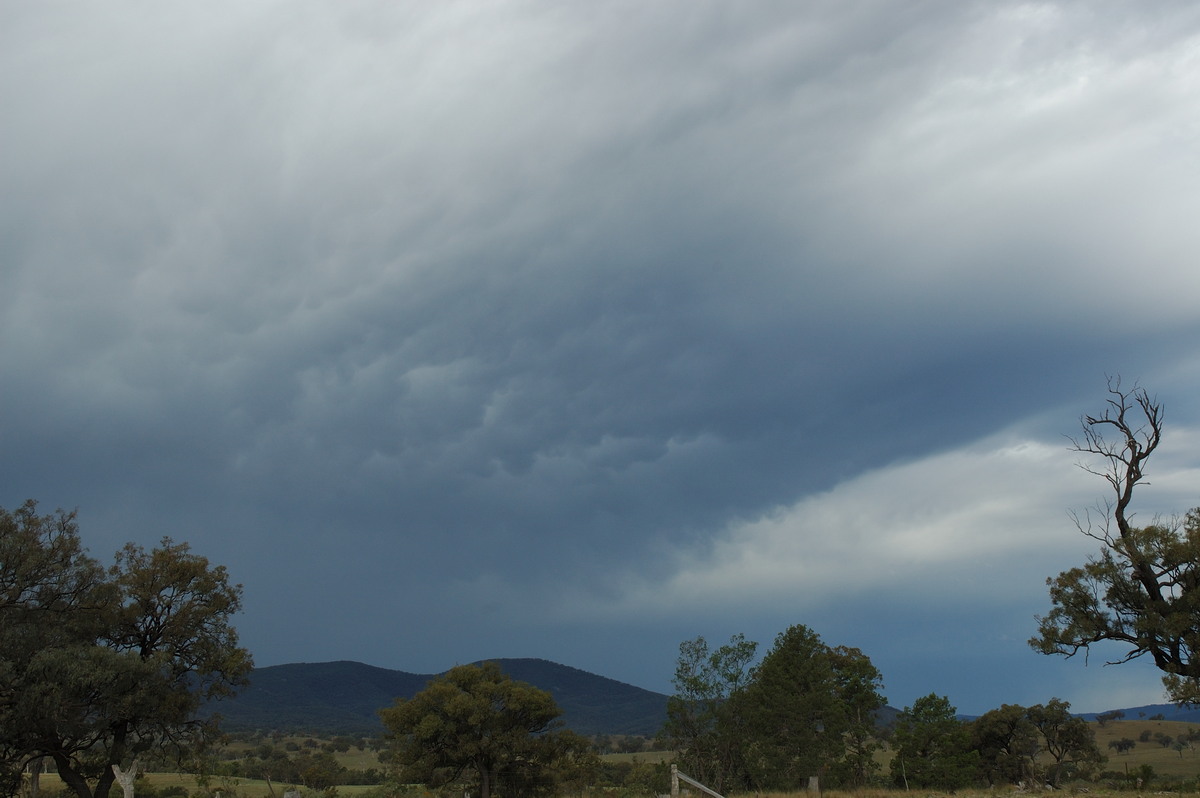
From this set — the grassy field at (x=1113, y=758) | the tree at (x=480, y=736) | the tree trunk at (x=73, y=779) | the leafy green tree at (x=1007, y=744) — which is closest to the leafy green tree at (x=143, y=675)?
the tree trunk at (x=73, y=779)

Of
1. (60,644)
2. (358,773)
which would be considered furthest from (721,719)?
(358,773)

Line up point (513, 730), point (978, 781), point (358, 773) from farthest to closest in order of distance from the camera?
point (358, 773), point (978, 781), point (513, 730)

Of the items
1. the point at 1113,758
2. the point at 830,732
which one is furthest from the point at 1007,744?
the point at 1113,758

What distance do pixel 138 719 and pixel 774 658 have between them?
42.6 metres

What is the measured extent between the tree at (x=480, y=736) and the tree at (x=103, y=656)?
1158 centimetres

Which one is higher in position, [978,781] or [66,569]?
[66,569]

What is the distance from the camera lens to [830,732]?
57594 millimetres

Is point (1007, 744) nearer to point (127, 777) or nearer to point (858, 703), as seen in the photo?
point (858, 703)

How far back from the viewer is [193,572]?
123 ft

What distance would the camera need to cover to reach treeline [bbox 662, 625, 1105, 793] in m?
53.3

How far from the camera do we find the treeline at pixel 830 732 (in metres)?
53.3

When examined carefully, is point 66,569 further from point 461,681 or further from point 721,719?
point 721,719

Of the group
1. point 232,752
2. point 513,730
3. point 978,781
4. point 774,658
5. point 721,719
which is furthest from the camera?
point 232,752

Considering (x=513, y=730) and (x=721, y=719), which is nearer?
(x=513, y=730)
